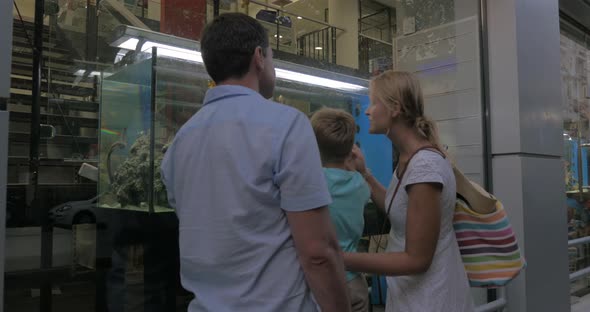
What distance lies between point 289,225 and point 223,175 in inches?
7.8

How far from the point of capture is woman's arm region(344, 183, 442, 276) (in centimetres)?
143

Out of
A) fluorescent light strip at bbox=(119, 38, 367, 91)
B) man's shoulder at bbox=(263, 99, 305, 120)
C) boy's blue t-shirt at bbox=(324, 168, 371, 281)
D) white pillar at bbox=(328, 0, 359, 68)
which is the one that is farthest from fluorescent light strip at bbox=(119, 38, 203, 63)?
white pillar at bbox=(328, 0, 359, 68)

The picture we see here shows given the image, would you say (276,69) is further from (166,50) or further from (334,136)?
(334,136)

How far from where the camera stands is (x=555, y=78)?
11.3 ft

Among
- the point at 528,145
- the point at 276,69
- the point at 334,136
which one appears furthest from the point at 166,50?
the point at 528,145

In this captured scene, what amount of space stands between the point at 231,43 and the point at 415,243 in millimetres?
787

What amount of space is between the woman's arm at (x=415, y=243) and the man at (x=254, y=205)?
34 cm

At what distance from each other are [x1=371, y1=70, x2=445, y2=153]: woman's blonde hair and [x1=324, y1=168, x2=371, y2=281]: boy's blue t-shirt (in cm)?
35

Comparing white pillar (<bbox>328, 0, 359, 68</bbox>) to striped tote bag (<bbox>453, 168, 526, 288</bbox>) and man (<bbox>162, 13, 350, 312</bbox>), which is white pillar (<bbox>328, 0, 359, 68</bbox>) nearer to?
striped tote bag (<bbox>453, 168, 526, 288</bbox>)

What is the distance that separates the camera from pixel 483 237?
1.65 m

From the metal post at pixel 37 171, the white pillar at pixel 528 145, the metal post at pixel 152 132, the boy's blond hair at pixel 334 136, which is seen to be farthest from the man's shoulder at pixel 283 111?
the white pillar at pixel 528 145

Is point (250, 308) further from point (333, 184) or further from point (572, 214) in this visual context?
point (572, 214)

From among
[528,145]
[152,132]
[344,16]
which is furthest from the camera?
[344,16]

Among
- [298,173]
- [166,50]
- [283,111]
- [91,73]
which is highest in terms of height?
[166,50]
